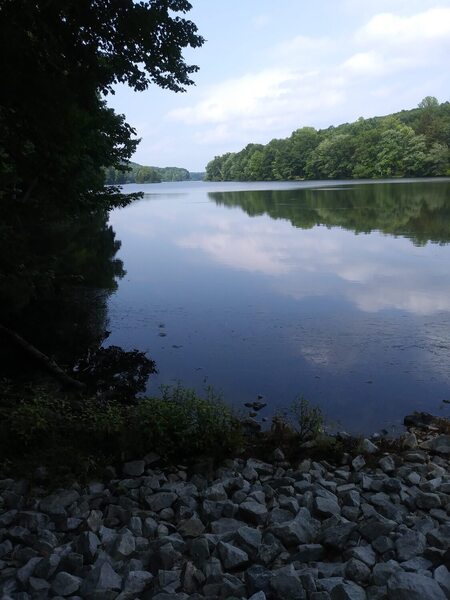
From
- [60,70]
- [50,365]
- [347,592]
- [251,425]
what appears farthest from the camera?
[50,365]

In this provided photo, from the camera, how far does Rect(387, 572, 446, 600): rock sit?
3.71 meters

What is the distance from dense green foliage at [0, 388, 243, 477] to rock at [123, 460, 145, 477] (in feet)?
0.70

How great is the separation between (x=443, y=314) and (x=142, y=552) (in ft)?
39.2

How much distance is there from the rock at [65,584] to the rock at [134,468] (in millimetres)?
2237

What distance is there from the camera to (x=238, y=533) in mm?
4848

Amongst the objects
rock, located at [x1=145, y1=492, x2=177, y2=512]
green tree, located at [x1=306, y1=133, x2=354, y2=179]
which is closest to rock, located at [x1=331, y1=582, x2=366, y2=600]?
rock, located at [x1=145, y1=492, x2=177, y2=512]

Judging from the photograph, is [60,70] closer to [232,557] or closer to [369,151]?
[232,557]

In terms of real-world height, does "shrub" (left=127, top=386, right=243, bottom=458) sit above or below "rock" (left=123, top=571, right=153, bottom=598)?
below

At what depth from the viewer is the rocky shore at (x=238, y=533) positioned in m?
4.08

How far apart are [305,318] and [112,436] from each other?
862 cm

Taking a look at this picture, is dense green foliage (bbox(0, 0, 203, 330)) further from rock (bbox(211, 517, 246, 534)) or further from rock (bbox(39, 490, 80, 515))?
rock (bbox(211, 517, 246, 534))

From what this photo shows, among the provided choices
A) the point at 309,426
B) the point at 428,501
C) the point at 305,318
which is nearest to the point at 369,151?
the point at 305,318

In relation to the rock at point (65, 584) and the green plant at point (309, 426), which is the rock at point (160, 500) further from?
the green plant at point (309, 426)

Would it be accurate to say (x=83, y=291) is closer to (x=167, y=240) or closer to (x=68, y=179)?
(x=68, y=179)
